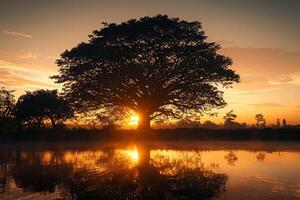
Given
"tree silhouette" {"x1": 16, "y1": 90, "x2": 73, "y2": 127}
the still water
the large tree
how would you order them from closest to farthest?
the still water → the large tree → "tree silhouette" {"x1": 16, "y1": 90, "x2": 73, "y2": 127}

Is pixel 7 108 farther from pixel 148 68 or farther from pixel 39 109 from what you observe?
pixel 148 68

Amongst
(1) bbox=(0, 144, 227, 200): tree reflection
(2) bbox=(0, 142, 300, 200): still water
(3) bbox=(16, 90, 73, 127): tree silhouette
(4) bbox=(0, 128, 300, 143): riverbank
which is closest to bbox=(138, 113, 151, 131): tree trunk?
(4) bbox=(0, 128, 300, 143): riverbank

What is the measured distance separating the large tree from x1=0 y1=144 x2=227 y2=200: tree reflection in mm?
27529

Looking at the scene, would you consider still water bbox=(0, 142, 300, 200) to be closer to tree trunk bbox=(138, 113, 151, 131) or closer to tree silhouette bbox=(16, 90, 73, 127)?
tree trunk bbox=(138, 113, 151, 131)

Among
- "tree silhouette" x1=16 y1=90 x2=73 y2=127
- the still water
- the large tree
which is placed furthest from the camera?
"tree silhouette" x1=16 y1=90 x2=73 y2=127

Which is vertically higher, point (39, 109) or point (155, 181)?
point (39, 109)

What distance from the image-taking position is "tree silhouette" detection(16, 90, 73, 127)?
250 ft

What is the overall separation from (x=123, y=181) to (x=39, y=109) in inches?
2433

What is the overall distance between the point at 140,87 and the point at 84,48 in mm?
8675

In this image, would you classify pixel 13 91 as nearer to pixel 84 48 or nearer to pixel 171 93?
pixel 84 48

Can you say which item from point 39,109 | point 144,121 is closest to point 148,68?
point 144,121

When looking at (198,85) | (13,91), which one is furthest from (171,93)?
(13,91)

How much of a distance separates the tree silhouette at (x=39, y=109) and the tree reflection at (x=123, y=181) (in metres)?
53.6

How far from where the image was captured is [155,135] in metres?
53.4
